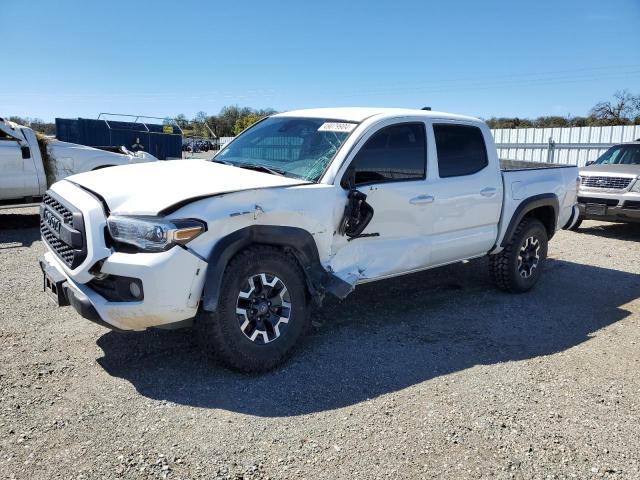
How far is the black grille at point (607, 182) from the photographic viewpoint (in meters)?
9.88

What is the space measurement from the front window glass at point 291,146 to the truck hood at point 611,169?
7.76 metres

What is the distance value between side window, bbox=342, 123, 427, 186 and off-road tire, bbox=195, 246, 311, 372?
91 centimetres

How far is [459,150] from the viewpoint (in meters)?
5.29

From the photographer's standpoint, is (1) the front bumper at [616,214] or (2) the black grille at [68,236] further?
(1) the front bumper at [616,214]

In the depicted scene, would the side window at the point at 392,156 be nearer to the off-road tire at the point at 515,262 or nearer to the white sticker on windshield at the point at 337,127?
the white sticker on windshield at the point at 337,127

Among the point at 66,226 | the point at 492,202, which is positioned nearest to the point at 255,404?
the point at 66,226

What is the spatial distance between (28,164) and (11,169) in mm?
273

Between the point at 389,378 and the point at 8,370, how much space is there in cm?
271

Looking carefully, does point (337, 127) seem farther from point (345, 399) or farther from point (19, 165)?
point (19, 165)

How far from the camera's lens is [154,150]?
19906 mm

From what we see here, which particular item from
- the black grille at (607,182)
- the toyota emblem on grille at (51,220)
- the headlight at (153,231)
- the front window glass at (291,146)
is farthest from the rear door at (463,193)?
the black grille at (607,182)

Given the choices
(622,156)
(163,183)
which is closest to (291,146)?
(163,183)

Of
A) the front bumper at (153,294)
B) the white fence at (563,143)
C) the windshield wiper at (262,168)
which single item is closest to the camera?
the front bumper at (153,294)

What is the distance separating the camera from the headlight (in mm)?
3283
